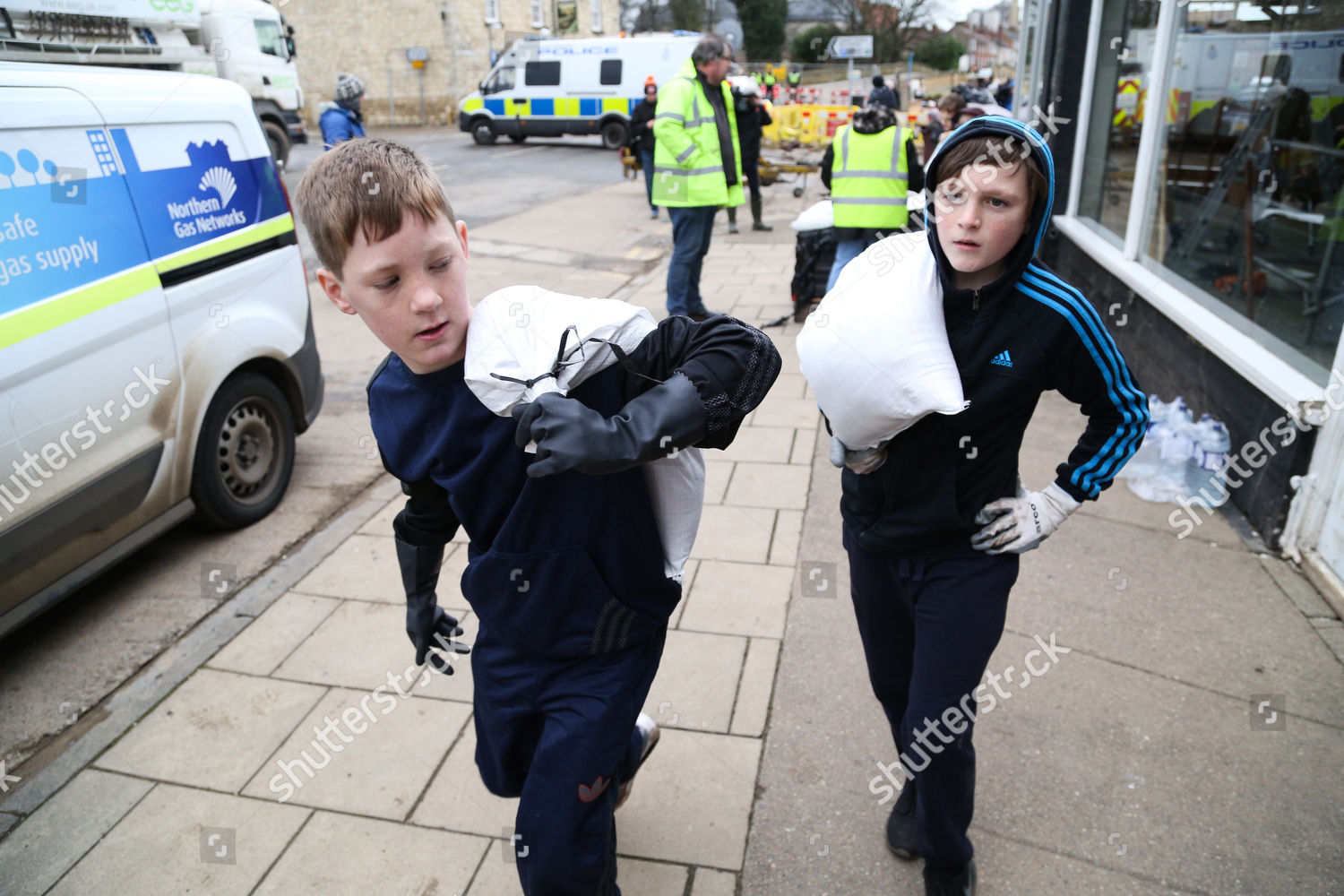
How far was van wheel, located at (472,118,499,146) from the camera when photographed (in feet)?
74.7

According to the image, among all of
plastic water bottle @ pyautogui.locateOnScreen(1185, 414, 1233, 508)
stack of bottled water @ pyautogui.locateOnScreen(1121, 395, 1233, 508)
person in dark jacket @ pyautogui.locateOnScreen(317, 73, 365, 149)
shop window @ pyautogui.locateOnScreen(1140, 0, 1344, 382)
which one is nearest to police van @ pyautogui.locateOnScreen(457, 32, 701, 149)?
person in dark jacket @ pyautogui.locateOnScreen(317, 73, 365, 149)

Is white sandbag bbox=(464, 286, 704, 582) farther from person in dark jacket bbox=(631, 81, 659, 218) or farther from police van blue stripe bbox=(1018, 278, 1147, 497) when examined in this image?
person in dark jacket bbox=(631, 81, 659, 218)

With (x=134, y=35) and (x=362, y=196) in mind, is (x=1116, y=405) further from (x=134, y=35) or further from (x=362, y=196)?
(x=134, y=35)

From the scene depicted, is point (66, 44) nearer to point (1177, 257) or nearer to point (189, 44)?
point (189, 44)

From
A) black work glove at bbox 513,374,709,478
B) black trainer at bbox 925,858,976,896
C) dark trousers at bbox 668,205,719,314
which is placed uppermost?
black work glove at bbox 513,374,709,478

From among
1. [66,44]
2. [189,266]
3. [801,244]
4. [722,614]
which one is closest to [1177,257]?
[801,244]

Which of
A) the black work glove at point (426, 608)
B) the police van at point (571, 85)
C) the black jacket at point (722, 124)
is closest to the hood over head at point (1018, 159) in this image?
the black work glove at point (426, 608)

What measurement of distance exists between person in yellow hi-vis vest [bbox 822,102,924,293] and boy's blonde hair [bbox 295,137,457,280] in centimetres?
480

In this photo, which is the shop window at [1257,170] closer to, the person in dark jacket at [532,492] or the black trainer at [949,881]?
the black trainer at [949,881]

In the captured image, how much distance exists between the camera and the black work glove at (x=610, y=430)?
4.17ft

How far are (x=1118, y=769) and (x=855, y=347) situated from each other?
5.29 ft

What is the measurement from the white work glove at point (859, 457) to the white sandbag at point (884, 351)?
5 centimetres

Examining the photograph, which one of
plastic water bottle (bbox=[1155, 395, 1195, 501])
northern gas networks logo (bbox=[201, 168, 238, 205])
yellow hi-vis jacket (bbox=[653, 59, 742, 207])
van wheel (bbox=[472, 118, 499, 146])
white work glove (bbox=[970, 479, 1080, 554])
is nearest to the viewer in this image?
white work glove (bbox=[970, 479, 1080, 554])

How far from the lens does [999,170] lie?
1.72 meters
